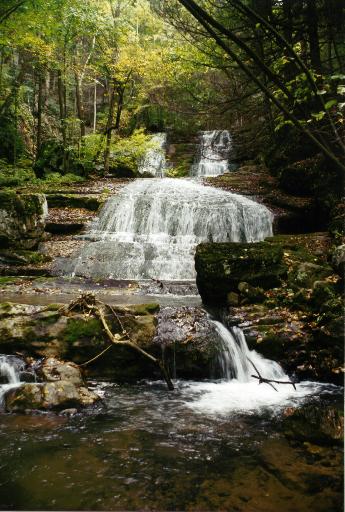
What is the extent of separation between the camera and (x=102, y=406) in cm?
475

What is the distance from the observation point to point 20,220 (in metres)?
11.5

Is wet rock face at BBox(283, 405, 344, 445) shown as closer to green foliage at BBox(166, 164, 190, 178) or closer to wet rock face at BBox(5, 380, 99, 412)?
wet rock face at BBox(5, 380, 99, 412)

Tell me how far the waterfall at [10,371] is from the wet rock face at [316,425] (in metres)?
3.48

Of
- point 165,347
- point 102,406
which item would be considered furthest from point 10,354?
point 165,347

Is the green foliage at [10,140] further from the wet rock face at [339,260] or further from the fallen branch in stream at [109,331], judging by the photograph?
the wet rock face at [339,260]

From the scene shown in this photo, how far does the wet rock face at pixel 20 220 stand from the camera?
11125 mm

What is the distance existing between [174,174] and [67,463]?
66.4ft

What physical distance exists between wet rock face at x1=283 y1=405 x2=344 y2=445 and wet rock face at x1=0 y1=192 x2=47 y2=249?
9.36m

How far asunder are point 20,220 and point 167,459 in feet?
31.3

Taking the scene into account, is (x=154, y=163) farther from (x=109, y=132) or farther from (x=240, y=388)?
(x=240, y=388)

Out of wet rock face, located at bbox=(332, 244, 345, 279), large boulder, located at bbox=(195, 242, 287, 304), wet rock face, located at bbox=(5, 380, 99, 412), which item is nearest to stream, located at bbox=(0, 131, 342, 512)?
wet rock face, located at bbox=(5, 380, 99, 412)

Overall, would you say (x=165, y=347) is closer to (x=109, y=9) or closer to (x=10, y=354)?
(x=10, y=354)

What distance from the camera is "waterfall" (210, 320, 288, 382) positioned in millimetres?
5840

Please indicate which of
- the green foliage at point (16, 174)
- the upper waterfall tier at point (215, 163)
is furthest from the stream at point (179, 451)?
the upper waterfall tier at point (215, 163)
